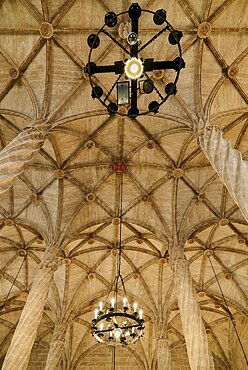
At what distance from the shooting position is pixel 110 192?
1662 centimetres

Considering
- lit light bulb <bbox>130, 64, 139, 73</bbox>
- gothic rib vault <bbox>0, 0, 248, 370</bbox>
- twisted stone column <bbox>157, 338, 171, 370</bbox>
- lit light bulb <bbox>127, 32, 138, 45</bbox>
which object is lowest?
twisted stone column <bbox>157, 338, 171, 370</bbox>

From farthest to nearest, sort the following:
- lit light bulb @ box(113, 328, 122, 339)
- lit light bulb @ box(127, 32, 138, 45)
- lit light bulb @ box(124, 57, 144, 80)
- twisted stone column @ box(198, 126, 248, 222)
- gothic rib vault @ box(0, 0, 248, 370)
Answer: gothic rib vault @ box(0, 0, 248, 370) < lit light bulb @ box(113, 328, 122, 339) < twisted stone column @ box(198, 126, 248, 222) < lit light bulb @ box(124, 57, 144, 80) < lit light bulb @ box(127, 32, 138, 45)

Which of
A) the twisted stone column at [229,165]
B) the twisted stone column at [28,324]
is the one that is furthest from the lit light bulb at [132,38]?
the twisted stone column at [28,324]

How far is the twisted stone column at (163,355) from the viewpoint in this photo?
15.3 metres

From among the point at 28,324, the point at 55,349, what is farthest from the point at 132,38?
the point at 55,349

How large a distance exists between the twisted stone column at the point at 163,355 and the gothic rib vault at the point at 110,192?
55 mm

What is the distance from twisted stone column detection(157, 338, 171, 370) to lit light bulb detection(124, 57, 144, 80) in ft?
39.6

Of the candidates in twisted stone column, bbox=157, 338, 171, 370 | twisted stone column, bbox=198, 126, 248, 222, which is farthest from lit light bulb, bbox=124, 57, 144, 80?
twisted stone column, bbox=157, 338, 171, 370

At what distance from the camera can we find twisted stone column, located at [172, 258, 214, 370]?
10241 mm

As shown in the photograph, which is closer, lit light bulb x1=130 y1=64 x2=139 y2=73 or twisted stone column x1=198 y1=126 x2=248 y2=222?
lit light bulb x1=130 y1=64 x2=139 y2=73

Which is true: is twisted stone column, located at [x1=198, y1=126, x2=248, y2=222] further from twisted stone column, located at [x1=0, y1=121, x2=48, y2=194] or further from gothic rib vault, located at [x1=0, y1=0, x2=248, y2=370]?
twisted stone column, located at [x1=0, y1=121, x2=48, y2=194]

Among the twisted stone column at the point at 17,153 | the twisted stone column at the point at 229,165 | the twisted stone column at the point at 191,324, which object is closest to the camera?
the twisted stone column at the point at 229,165

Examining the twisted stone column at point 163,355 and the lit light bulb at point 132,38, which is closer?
the lit light bulb at point 132,38

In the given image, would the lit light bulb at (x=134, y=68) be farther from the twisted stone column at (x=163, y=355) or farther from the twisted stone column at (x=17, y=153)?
the twisted stone column at (x=163, y=355)
